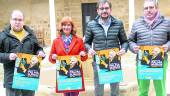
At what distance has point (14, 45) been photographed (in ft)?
17.7

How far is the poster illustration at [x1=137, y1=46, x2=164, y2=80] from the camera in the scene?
5645 millimetres

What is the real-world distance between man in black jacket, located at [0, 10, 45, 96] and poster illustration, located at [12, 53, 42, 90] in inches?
3.1

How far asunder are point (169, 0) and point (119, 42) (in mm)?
13993

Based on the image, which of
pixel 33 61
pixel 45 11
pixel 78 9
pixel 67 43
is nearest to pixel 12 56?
pixel 33 61

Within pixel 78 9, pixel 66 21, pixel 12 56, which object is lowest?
pixel 12 56

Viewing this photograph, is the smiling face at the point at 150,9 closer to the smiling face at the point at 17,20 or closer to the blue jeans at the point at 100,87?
the blue jeans at the point at 100,87

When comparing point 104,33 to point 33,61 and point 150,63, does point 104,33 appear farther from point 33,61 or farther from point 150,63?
point 33,61

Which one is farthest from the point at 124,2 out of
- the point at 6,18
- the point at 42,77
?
the point at 42,77

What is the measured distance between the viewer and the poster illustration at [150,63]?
5645mm

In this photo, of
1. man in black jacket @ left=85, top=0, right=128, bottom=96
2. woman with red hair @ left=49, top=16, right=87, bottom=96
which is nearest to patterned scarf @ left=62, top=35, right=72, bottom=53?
woman with red hair @ left=49, top=16, right=87, bottom=96

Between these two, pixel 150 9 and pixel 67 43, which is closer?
pixel 150 9

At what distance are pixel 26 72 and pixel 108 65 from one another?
3.72 feet

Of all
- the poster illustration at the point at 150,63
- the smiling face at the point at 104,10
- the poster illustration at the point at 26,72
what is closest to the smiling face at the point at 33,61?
the poster illustration at the point at 26,72

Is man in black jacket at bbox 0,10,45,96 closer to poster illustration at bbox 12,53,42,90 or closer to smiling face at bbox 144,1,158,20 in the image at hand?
poster illustration at bbox 12,53,42,90
